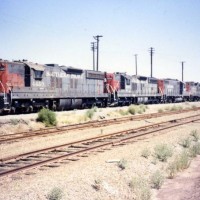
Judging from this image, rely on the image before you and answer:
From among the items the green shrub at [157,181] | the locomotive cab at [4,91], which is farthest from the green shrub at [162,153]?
the locomotive cab at [4,91]

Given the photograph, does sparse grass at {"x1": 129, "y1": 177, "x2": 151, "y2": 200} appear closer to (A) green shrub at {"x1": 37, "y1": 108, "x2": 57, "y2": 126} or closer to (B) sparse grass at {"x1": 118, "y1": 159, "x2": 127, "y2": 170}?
(B) sparse grass at {"x1": 118, "y1": 159, "x2": 127, "y2": 170}

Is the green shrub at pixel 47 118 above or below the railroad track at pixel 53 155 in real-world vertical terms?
above

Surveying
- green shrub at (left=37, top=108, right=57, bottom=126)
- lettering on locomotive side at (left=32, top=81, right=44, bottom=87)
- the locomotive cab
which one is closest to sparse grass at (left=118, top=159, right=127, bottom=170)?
green shrub at (left=37, top=108, right=57, bottom=126)

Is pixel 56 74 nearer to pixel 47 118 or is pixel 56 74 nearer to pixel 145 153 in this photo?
pixel 47 118

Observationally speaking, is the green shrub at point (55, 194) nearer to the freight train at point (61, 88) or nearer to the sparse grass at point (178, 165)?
the sparse grass at point (178, 165)

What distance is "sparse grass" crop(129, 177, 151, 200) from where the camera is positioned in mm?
7447

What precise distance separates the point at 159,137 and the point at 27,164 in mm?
7903

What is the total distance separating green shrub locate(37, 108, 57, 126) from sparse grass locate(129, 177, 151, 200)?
12016mm

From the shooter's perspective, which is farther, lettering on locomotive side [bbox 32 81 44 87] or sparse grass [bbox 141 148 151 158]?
lettering on locomotive side [bbox 32 81 44 87]

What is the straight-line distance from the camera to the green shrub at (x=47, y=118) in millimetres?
19728

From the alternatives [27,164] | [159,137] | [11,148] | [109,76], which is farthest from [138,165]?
[109,76]

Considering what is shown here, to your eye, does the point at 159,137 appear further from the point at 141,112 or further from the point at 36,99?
the point at 141,112

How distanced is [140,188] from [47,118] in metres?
12.7

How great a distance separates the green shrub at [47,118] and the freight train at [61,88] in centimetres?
285
